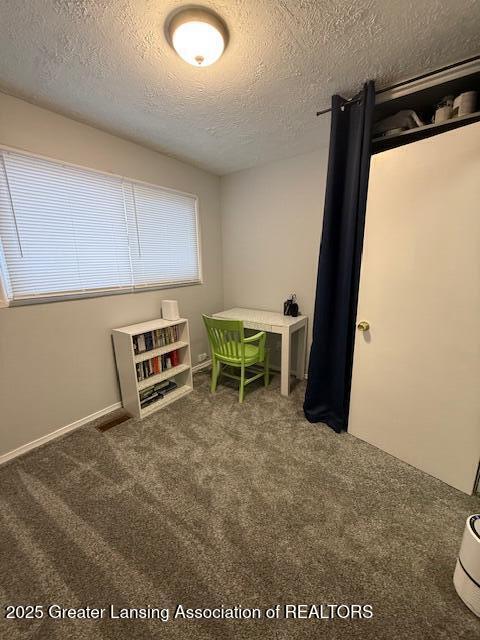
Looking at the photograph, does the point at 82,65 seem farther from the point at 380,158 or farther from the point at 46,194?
the point at 380,158

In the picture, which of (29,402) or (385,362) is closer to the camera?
(385,362)

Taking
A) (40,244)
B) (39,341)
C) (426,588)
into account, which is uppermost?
(40,244)

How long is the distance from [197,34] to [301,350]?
2628 millimetres

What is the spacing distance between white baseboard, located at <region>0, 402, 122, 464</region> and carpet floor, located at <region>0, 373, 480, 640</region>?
67mm

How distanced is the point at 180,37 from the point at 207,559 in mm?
Answer: 2490

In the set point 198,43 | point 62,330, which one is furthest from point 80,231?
point 198,43

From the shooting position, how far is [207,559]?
1.21 metres

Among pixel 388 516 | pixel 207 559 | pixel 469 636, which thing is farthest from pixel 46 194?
pixel 469 636

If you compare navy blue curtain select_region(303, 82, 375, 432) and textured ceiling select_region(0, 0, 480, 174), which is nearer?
textured ceiling select_region(0, 0, 480, 174)

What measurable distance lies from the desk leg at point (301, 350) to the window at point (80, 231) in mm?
1559

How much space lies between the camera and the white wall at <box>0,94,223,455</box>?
5.83 ft

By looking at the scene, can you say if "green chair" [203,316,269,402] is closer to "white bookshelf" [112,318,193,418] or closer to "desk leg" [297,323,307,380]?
"white bookshelf" [112,318,193,418]

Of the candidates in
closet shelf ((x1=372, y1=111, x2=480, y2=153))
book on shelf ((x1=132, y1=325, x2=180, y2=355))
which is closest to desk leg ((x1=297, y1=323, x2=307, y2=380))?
book on shelf ((x1=132, y1=325, x2=180, y2=355))

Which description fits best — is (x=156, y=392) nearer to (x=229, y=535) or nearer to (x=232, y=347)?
(x=232, y=347)
